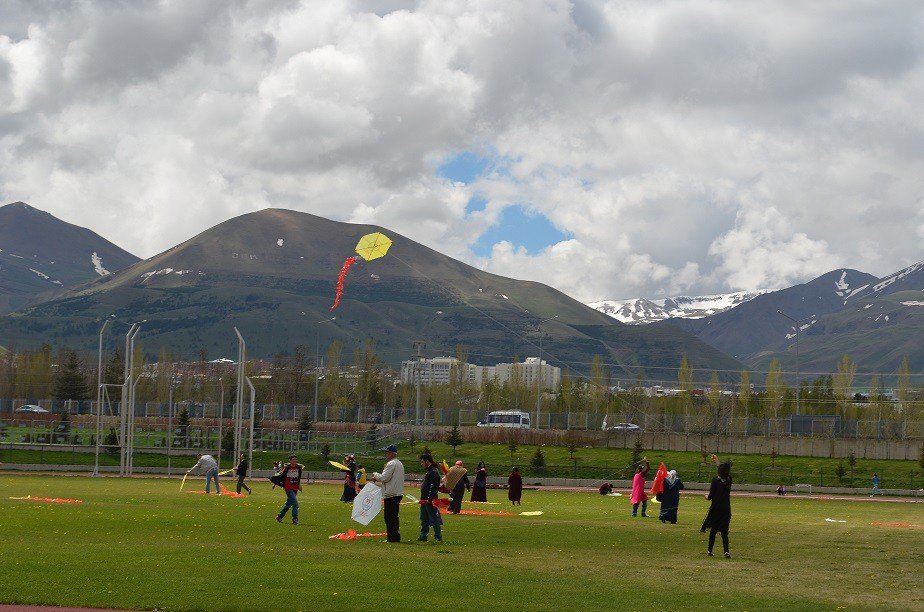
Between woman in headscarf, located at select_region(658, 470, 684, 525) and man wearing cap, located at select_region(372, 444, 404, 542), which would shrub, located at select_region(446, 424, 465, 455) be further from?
man wearing cap, located at select_region(372, 444, 404, 542)

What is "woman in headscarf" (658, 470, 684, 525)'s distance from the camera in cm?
3756

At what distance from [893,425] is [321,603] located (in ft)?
337

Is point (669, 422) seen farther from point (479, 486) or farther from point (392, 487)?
point (392, 487)

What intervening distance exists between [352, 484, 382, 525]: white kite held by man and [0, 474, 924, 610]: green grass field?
1.94 feet

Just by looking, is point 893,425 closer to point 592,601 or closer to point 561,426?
point 561,426

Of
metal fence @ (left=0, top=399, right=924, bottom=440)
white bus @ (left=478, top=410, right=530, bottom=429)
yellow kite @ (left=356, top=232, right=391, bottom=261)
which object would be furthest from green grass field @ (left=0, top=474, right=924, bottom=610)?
white bus @ (left=478, top=410, right=530, bottom=429)

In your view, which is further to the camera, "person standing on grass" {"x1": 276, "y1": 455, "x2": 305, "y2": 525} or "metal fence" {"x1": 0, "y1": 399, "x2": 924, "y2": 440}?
"metal fence" {"x1": 0, "y1": 399, "x2": 924, "y2": 440}

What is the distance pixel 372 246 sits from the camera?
7725 cm

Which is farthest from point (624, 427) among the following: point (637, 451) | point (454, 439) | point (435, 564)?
point (435, 564)

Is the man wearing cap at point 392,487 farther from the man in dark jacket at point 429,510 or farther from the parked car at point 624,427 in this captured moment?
the parked car at point 624,427

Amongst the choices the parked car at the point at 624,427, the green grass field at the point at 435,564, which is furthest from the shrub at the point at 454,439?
the green grass field at the point at 435,564

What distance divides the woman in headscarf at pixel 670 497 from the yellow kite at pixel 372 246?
4068 cm

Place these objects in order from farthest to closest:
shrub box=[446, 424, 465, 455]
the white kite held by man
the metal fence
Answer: the metal fence → shrub box=[446, 424, 465, 455] → the white kite held by man

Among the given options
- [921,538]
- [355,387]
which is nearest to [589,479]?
[921,538]
